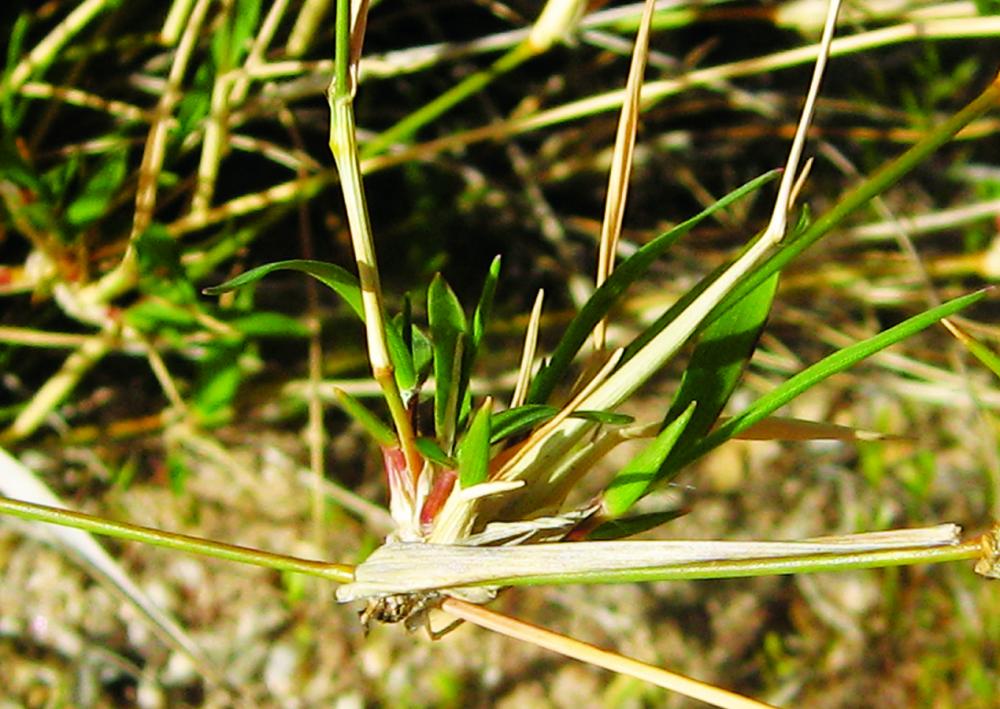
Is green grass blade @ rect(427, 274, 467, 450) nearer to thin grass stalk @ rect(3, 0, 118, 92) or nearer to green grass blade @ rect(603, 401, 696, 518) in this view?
green grass blade @ rect(603, 401, 696, 518)

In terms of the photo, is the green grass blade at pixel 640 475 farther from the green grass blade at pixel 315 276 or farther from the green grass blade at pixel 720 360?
the green grass blade at pixel 315 276

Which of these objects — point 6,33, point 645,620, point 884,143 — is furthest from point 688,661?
point 6,33

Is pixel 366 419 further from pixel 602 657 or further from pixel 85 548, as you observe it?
pixel 85 548

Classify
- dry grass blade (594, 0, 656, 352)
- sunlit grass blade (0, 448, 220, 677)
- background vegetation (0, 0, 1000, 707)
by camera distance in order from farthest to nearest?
→ background vegetation (0, 0, 1000, 707) < sunlit grass blade (0, 448, 220, 677) < dry grass blade (594, 0, 656, 352)

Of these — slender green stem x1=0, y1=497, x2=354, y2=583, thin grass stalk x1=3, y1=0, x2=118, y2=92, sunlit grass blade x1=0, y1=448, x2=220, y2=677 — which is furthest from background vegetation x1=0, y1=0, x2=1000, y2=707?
slender green stem x1=0, y1=497, x2=354, y2=583

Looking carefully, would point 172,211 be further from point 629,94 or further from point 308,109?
point 629,94

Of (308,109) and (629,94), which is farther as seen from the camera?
(308,109)

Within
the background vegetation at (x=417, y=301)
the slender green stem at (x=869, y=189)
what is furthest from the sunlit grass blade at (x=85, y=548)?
the slender green stem at (x=869, y=189)

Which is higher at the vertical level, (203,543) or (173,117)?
(173,117)
